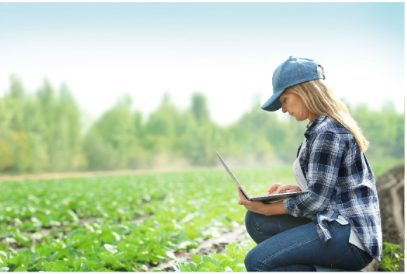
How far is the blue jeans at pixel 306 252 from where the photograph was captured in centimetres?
193

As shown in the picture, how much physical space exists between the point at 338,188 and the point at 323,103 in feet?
1.22

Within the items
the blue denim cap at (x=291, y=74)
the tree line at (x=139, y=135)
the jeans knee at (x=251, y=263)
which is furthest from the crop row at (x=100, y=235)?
the tree line at (x=139, y=135)

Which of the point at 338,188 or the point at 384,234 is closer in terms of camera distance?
the point at 338,188

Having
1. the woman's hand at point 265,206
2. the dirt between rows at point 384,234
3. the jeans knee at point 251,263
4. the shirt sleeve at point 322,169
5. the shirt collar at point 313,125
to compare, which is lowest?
the dirt between rows at point 384,234

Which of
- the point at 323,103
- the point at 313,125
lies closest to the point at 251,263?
the point at 313,125

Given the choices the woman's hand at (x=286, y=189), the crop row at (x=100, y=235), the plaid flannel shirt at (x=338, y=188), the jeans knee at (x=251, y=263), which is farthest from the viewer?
the crop row at (x=100, y=235)

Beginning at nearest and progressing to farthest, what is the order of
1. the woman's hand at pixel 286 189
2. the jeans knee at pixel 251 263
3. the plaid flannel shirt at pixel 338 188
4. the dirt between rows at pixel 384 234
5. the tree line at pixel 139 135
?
the plaid flannel shirt at pixel 338 188 < the jeans knee at pixel 251 263 < the woman's hand at pixel 286 189 < the dirt between rows at pixel 384 234 < the tree line at pixel 139 135

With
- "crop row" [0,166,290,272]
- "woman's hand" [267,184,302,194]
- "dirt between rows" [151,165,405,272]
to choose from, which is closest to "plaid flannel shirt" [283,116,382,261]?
"woman's hand" [267,184,302,194]

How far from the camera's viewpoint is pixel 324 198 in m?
1.94

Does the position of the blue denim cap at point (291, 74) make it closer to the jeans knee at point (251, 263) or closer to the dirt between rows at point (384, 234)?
the jeans knee at point (251, 263)

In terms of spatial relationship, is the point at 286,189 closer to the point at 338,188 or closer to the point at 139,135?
the point at 338,188

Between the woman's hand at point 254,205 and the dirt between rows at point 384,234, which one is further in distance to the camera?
the dirt between rows at point 384,234

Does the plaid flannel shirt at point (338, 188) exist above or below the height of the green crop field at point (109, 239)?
above

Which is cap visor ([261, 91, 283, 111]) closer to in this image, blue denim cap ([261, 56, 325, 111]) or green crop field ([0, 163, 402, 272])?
blue denim cap ([261, 56, 325, 111])
